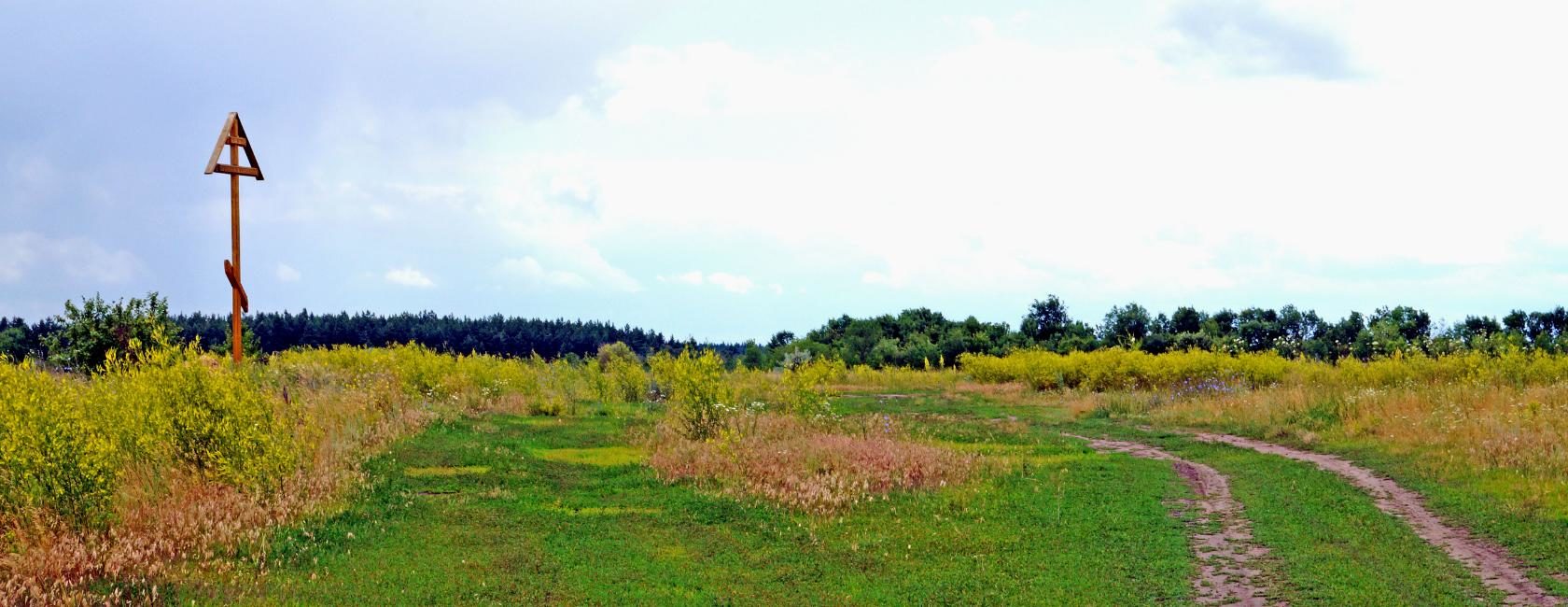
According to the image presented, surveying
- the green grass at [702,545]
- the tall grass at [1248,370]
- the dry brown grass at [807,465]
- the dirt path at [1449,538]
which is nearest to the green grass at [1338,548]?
the dirt path at [1449,538]

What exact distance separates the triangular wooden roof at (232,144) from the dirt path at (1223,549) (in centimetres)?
1610

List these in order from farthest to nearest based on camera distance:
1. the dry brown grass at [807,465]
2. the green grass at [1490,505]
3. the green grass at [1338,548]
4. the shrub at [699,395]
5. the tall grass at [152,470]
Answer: the shrub at [699,395] → the dry brown grass at [807,465] → the green grass at [1490,505] → the tall grass at [152,470] → the green grass at [1338,548]

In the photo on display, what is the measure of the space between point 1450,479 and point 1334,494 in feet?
7.67

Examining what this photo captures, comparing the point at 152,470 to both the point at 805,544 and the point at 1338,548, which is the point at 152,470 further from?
the point at 1338,548

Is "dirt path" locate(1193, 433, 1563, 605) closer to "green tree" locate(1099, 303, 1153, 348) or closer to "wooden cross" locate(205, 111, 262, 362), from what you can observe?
"wooden cross" locate(205, 111, 262, 362)

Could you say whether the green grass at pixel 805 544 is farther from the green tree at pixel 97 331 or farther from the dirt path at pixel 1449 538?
the green tree at pixel 97 331

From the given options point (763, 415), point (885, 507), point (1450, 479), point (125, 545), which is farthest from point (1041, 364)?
point (125, 545)

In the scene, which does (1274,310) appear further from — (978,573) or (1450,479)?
(978,573)

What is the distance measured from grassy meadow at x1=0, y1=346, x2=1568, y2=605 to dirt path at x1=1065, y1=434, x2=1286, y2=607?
225mm

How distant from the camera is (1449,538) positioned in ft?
41.2

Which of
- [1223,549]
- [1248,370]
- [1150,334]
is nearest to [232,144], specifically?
[1223,549]

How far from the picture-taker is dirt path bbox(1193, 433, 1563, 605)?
10180mm

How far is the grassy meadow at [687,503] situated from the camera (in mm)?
10164

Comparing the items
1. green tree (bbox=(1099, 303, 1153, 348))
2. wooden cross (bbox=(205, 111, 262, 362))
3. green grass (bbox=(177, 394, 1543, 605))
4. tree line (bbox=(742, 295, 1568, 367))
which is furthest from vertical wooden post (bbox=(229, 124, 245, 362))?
green tree (bbox=(1099, 303, 1153, 348))
